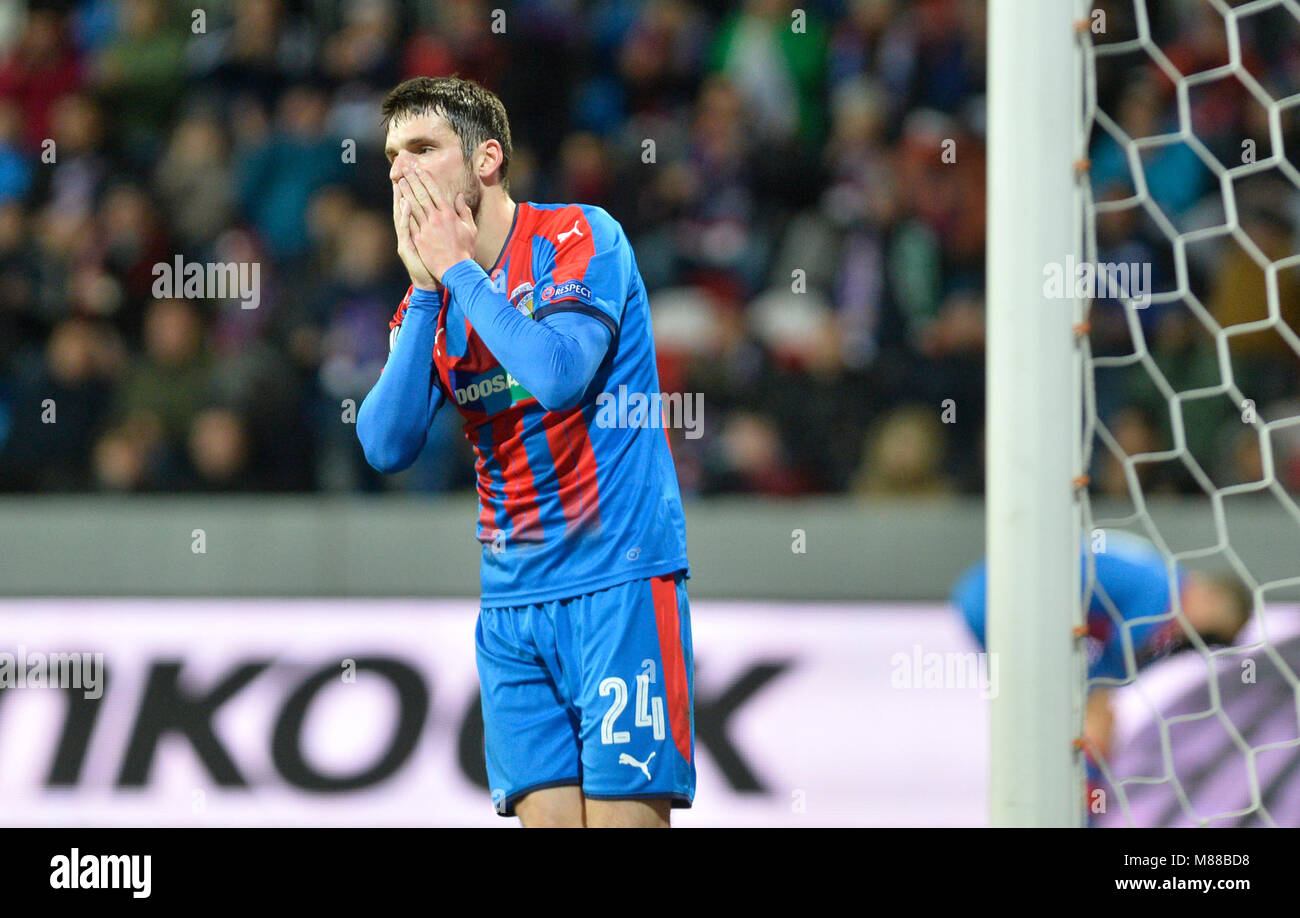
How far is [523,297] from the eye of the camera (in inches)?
120

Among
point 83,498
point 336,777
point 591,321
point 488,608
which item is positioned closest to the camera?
point 591,321

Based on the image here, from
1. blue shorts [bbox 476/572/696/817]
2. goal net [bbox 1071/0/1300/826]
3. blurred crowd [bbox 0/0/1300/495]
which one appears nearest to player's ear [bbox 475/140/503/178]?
blue shorts [bbox 476/572/696/817]

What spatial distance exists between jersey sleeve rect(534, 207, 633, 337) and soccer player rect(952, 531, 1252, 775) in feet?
3.63

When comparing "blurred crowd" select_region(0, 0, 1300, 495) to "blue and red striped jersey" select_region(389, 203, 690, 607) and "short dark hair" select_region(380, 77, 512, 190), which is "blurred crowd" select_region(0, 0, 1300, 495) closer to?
"blue and red striped jersey" select_region(389, 203, 690, 607)

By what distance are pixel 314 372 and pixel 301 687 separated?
1.27m

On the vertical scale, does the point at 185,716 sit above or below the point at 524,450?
below

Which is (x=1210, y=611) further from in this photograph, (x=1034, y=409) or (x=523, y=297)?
(x=523, y=297)

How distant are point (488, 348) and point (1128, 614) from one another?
5.66 feet

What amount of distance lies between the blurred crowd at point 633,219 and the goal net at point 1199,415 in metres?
0.02

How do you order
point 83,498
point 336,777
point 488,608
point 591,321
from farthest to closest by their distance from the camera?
1. point 83,498
2. point 336,777
3. point 488,608
4. point 591,321

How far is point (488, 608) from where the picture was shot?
10.3ft
